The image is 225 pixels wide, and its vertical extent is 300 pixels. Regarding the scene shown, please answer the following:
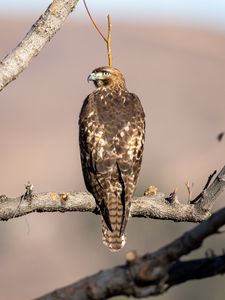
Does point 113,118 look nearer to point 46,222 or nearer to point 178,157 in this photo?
point 46,222

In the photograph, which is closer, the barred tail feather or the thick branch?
the thick branch

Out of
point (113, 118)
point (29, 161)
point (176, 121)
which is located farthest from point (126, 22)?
point (113, 118)

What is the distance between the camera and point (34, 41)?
23.8ft

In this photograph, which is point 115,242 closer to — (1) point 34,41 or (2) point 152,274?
(1) point 34,41

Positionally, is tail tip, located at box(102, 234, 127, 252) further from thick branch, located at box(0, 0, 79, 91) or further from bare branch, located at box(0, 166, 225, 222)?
thick branch, located at box(0, 0, 79, 91)

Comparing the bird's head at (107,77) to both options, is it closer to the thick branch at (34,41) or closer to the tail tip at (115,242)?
the tail tip at (115,242)

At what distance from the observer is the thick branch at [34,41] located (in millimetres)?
7168

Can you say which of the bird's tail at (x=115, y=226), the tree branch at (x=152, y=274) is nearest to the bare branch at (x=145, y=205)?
the bird's tail at (x=115, y=226)

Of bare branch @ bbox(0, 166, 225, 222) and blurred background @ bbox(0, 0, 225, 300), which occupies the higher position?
bare branch @ bbox(0, 166, 225, 222)

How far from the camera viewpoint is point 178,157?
271 ft

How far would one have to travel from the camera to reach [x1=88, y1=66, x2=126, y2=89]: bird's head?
36.1 feet

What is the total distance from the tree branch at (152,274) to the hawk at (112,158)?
4048mm

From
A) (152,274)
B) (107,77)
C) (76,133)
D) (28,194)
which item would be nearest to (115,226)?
(107,77)

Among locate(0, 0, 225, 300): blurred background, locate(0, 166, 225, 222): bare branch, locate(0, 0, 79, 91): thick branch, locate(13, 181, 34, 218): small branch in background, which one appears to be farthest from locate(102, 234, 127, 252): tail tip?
locate(0, 0, 225, 300): blurred background
